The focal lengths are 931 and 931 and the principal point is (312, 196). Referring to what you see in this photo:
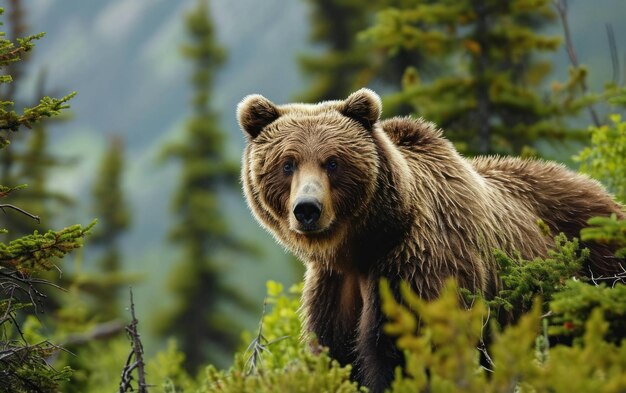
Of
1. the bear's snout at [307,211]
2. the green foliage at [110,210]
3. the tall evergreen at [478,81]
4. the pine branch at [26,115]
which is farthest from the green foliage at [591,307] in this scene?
the green foliage at [110,210]

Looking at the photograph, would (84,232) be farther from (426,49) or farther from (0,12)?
(426,49)

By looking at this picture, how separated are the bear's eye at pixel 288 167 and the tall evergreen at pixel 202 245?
2343 cm

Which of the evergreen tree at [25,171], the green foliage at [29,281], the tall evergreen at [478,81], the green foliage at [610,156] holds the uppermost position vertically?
the evergreen tree at [25,171]

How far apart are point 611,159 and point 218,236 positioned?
75.1ft

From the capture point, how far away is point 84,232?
14.8 feet

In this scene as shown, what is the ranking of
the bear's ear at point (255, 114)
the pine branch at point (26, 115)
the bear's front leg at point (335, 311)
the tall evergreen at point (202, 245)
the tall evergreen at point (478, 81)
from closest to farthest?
1. the pine branch at point (26, 115)
2. the bear's front leg at point (335, 311)
3. the bear's ear at point (255, 114)
4. the tall evergreen at point (478, 81)
5. the tall evergreen at point (202, 245)

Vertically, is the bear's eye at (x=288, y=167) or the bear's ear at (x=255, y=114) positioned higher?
the bear's ear at (x=255, y=114)

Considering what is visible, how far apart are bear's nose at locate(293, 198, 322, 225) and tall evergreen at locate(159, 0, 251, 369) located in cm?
2381

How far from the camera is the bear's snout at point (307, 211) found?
545cm

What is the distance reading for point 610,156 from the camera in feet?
26.9

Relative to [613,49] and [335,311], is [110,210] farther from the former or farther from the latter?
[335,311]

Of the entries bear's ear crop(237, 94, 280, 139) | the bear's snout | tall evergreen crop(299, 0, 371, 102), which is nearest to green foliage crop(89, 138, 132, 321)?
tall evergreen crop(299, 0, 371, 102)

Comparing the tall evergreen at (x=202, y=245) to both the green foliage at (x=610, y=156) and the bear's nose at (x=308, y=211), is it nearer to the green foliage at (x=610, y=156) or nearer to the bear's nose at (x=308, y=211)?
the green foliage at (x=610, y=156)

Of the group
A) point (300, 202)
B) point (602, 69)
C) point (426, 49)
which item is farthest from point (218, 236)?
point (602, 69)
